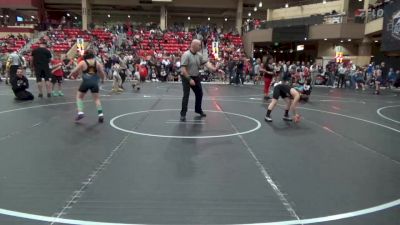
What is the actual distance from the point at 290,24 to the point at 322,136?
29437mm

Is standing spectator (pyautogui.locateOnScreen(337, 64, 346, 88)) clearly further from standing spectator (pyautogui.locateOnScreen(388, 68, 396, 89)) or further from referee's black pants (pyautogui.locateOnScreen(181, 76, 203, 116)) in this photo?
referee's black pants (pyautogui.locateOnScreen(181, 76, 203, 116))

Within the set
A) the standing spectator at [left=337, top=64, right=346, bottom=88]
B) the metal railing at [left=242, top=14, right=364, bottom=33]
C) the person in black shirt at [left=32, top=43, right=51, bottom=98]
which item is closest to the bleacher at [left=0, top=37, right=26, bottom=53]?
the metal railing at [left=242, top=14, right=364, bottom=33]

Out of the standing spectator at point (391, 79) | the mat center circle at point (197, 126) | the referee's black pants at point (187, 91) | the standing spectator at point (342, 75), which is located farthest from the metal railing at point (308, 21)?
the referee's black pants at point (187, 91)

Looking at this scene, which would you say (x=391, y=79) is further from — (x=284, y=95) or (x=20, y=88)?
(x=20, y=88)

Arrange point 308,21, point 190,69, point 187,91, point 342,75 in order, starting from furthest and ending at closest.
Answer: point 308,21
point 342,75
point 190,69
point 187,91

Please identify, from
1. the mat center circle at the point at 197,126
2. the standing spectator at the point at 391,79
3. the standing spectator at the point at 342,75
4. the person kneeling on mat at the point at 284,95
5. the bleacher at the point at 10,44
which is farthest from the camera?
the bleacher at the point at 10,44

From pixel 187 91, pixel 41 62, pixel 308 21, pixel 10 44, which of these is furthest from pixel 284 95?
pixel 10 44

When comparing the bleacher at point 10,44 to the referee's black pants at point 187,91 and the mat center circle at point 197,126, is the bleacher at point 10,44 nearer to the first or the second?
the mat center circle at point 197,126

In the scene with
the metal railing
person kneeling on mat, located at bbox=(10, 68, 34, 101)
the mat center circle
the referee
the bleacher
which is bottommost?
the mat center circle

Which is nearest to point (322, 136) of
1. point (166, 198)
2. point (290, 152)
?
point (290, 152)

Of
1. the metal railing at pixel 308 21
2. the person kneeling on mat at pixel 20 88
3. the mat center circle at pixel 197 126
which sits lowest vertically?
the mat center circle at pixel 197 126

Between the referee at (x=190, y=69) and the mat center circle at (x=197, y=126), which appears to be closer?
the mat center circle at (x=197, y=126)

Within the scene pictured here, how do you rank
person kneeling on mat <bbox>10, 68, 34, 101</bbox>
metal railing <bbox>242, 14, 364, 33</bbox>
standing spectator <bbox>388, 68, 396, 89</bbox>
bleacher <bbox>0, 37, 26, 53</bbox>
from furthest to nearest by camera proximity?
1. bleacher <bbox>0, 37, 26, 53</bbox>
2. metal railing <bbox>242, 14, 364, 33</bbox>
3. standing spectator <bbox>388, 68, 396, 89</bbox>
4. person kneeling on mat <bbox>10, 68, 34, 101</bbox>

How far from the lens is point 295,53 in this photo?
141 ft
